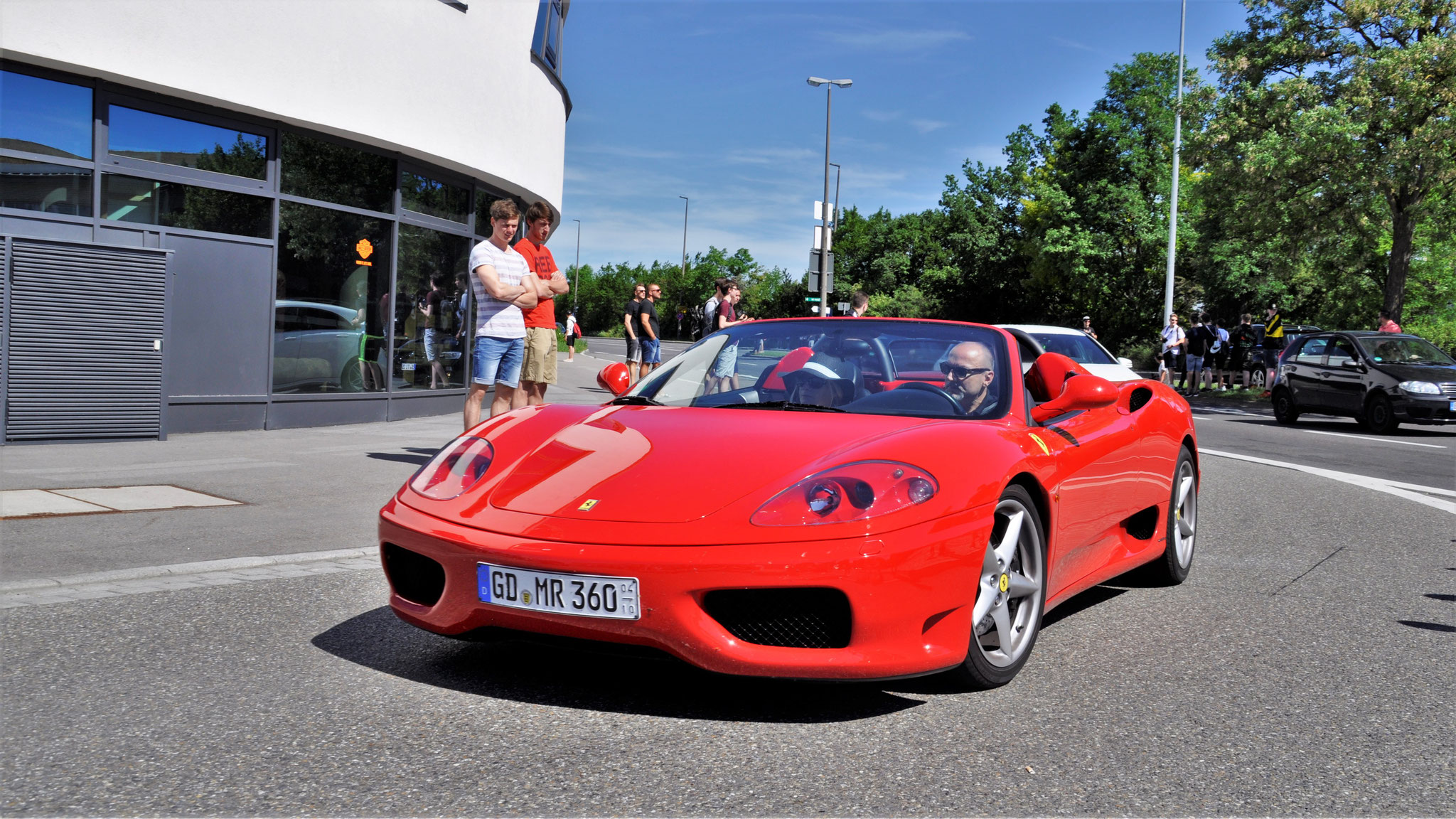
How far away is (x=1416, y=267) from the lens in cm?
4209

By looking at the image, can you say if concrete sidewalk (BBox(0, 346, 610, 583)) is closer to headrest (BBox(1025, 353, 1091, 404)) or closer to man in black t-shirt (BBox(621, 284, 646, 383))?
headrest (BBox(1025, 353, 1091, 404))

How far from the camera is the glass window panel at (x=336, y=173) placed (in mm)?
11727

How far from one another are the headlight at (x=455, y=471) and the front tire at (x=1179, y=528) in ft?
10.1

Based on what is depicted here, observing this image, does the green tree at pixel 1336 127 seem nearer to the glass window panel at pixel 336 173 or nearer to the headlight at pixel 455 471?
the glass window panel at pixel 336 173

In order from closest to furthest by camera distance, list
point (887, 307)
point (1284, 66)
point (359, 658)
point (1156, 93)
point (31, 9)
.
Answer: point (359, 658) < point (31, 9) < point (1284, 66) < point (1156, 93) < point (887, 307)

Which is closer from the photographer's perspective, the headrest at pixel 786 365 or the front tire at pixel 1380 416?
the headrest at pixel 786 365

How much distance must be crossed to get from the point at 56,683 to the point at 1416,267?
1846 inches

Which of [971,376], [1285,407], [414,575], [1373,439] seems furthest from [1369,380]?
[414,575]

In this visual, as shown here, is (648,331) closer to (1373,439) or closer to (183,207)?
(183,207)

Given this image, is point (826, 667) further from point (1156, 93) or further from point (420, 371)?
point (1156, 93)

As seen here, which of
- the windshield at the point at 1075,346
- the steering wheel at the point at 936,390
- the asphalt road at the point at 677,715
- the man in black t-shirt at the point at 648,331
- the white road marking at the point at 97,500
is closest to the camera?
the asphalt road at the point at 677,715

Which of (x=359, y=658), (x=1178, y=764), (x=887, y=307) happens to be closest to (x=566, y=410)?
(x=359, y=658)

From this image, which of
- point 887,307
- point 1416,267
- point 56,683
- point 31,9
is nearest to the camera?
point 56,683

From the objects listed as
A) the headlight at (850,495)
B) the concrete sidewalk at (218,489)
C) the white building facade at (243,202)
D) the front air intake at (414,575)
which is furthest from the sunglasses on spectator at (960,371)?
the white building facade at (243,202)
